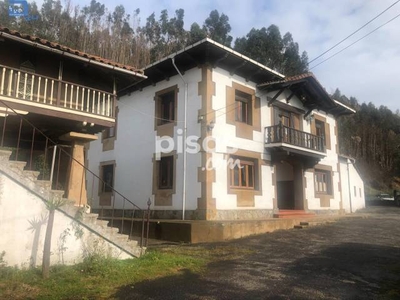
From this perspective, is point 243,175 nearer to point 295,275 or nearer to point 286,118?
point 286,118

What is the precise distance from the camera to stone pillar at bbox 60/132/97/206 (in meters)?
9.88

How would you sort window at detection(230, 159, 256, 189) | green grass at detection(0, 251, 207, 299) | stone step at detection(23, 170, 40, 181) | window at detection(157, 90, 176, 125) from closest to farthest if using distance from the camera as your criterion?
green grass at detection(0, 251, 207, 299)
stone step at detection(23, 170, 40, 181)
window at detection(230, 159, 256, 189)
window at detection(157, 90, 176, 125)

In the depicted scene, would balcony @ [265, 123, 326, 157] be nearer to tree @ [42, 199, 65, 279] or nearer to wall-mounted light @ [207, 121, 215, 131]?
wall-mounted light @ [207, 121, 215, 131]

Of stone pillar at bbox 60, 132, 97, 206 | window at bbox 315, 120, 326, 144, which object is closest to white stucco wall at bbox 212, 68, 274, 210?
stone pillar at bbox 60, 132, 97, 206

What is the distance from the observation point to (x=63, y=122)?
9.96 m

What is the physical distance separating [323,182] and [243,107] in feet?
27.6

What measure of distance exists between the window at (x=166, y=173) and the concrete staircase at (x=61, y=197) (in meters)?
6.29

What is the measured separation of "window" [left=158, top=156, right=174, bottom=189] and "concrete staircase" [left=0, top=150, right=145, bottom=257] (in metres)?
6.29

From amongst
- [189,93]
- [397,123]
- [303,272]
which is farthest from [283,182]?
[397,123]

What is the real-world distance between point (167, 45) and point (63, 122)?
2728cm

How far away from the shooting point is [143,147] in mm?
15594

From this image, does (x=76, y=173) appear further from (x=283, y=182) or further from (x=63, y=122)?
(x=283, y=182)

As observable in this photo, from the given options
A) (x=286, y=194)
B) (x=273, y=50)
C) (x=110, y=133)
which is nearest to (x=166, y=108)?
(x=110, y=133)

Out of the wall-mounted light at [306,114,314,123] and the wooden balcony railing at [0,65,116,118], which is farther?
the wall-mounted light at [306,114,314,123]
